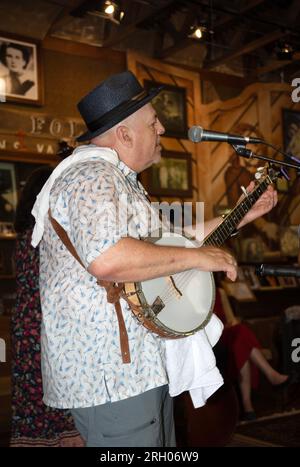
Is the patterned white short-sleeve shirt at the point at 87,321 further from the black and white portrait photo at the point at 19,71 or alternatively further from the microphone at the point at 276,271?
the black and white portrait photo at the point at 19,71

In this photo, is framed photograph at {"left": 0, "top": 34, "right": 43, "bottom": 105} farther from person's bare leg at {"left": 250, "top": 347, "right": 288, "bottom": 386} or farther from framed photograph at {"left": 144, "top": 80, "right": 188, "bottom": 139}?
person's bare leg at {"left": 250, "top": 347, "right": 288, "bottom": 386}

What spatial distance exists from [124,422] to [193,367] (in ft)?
0.96

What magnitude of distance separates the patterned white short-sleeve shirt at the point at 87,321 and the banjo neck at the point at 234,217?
364 mm

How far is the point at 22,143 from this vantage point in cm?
545

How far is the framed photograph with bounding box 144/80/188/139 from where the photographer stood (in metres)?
6.51

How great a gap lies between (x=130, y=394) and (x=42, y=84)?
454cm

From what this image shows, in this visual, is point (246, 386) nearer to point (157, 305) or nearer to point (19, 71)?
point (157, 305)

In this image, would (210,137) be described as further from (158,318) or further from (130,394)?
(130,394)

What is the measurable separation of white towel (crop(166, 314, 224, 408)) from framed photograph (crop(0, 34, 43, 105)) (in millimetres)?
4087

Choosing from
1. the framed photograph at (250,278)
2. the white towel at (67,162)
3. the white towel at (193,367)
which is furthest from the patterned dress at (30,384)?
the framed photograph at (250,278)

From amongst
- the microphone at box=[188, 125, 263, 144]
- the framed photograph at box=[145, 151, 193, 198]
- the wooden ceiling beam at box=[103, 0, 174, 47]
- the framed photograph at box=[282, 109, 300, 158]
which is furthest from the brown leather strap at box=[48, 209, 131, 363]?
the framed photograph at box=[282, 109, 300, 158]

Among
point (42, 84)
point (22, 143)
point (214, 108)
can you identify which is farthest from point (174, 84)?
point (22, 143)

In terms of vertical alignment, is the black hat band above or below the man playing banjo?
above

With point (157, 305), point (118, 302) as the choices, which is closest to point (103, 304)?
point (118, 302)
